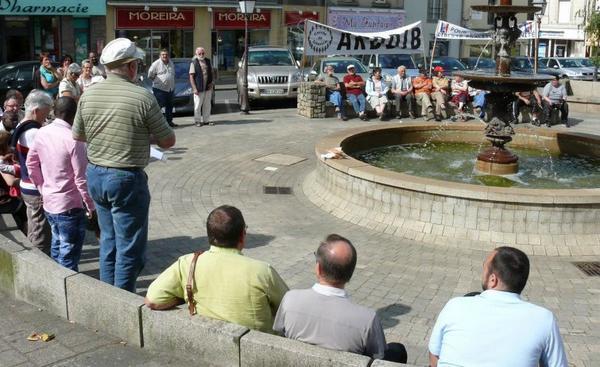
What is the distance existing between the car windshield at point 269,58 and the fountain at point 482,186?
9.77m

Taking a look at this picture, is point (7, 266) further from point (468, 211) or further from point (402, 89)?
point (402, 89)

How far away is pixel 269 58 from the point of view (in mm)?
23094

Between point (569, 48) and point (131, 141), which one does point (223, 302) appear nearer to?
point (131, 141)

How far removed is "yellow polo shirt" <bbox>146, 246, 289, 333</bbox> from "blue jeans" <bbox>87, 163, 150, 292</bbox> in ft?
3.89

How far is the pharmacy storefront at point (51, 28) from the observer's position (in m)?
30.7

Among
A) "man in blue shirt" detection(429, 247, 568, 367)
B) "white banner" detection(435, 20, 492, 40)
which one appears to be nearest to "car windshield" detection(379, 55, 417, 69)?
"white banner" detection(435, 20, 492, 40)

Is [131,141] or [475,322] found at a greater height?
[131,141]

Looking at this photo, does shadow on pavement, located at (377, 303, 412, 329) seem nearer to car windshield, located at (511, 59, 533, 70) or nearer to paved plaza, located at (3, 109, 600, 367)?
paved plaza, located at (3, 109, 600, 367)

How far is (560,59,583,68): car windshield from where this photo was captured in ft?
119

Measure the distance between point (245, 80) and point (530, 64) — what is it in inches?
643

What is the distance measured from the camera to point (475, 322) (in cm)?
359

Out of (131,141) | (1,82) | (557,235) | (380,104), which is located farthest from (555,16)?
(131,141)

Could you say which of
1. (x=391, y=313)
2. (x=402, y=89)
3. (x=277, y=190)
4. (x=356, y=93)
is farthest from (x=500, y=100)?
(x=402, y=89)

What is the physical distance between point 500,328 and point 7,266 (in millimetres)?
3847
